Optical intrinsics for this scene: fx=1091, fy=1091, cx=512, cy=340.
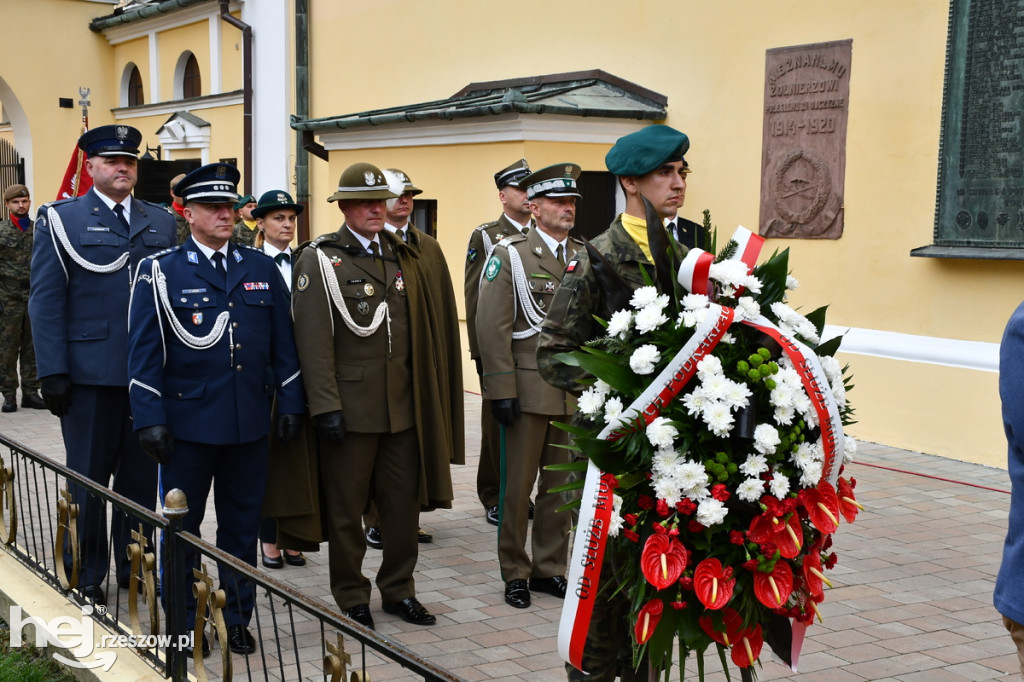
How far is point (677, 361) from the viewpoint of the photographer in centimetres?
286

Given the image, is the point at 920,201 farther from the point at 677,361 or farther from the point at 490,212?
the point at 677,361

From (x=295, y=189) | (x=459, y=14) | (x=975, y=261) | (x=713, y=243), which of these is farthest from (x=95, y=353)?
(x=295, y=189)

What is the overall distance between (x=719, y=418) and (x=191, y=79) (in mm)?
19089

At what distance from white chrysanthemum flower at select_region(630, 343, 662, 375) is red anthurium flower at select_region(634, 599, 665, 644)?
1.98 feet

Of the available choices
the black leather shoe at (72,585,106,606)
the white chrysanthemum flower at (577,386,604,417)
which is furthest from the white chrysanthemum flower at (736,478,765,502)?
the black leather shoe at (72,585,106,606)

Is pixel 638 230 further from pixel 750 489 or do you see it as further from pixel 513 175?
pixel 513 175

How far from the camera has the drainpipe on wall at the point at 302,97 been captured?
621 inches

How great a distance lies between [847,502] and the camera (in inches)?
119

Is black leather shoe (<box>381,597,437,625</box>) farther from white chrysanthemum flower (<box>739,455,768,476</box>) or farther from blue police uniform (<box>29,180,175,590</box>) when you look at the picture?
white chrysanthemum flower (<box>739,455,768,476</box>)

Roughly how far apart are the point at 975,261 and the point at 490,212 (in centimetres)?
466

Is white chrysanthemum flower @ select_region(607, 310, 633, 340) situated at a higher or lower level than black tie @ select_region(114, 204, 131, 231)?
lower

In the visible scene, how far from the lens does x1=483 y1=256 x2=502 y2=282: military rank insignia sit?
538cm

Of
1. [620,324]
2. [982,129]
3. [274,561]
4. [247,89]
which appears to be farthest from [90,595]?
[247,89]

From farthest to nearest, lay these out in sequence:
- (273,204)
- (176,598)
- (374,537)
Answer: (374,537) < (273,204) < (176,598)
